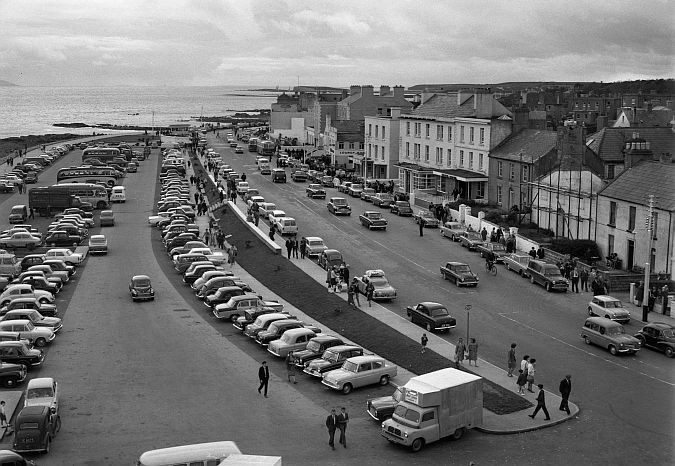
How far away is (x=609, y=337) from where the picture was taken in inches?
1304

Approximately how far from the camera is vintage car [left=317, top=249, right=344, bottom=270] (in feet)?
158

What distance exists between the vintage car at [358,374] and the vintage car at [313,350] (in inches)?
75.7

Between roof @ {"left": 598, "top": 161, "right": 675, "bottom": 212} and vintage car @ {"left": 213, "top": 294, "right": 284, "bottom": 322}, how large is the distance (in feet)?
66.9

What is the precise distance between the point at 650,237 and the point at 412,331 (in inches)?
547

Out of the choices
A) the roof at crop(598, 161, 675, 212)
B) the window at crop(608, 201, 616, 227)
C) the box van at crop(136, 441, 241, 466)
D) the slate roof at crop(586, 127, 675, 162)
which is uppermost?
the slate roof at crop(586, 127, 675, 162)

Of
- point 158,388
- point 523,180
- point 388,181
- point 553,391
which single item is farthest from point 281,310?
point 388,181

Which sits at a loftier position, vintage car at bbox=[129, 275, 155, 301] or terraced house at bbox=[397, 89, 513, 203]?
terraced house at bbox=[397, 89, 513, 203]

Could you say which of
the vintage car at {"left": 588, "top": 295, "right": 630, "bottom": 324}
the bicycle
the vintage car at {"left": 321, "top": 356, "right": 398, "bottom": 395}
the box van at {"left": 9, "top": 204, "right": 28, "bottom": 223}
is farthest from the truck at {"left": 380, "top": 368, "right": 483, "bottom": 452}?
the box van at {"left": 9, "top": 204, "right": 28, "bottom": 223}

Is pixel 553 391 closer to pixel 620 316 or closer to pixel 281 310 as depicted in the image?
pixel 620 316

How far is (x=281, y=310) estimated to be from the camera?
129 feet

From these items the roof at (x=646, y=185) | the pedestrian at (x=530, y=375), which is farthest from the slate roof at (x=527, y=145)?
the pedestrian at (x=530, y=375)

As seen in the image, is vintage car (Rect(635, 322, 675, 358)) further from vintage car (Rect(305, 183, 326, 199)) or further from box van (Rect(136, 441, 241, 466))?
vintage car (Rect(305, 183, 326, 199))

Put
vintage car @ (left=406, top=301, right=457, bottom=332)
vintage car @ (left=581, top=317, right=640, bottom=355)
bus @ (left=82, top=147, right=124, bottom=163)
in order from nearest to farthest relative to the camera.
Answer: vintage car @ (left=581, top=317, right=640, bottom=355) < vintage car @ (left=406, top=301, right=457, bottom=332) < bus @ (left=82, top=147, right=124, bottom=163)

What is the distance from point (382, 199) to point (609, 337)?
39.4 metres
